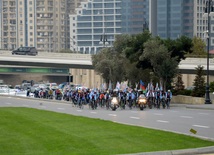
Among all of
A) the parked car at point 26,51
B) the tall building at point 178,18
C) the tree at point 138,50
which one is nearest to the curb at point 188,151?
the tree at point 138,50

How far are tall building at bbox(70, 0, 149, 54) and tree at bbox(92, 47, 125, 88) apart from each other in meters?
101

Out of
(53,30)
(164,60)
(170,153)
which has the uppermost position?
(53,30)

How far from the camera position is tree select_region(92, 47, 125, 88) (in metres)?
47.5

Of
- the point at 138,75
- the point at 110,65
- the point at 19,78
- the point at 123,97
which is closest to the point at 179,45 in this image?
the point at 138,75

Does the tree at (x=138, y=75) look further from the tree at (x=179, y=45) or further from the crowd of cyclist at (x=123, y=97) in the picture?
the crowd of cyclist at (x=123, y=97)

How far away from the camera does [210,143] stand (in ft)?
39.8

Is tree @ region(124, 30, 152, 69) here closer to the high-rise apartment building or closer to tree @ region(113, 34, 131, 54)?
tree @ region(113, 34, 131, 54)

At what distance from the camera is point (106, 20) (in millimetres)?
154125

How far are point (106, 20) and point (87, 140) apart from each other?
144m

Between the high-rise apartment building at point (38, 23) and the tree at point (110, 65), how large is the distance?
374 ft

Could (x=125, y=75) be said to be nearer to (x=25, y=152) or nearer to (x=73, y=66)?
(x=73, y=66)

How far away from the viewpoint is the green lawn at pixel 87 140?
439 inches

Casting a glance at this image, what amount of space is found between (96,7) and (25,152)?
149m

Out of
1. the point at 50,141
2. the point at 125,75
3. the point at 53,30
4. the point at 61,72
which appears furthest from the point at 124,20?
the point at 50,141
